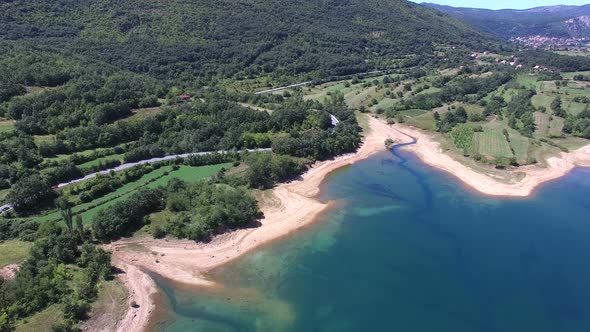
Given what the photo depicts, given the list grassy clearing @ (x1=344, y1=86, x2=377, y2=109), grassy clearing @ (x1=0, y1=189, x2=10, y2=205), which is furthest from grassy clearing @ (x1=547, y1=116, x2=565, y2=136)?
grassy clearing @ (x1=0, y1=189, x2=10, y2=205)

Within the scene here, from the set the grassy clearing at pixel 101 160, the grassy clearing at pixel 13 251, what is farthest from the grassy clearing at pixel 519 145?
the grassy clearing at pixel 13 251

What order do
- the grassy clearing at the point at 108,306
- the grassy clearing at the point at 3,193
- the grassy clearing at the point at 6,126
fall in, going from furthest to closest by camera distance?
the grassy clearing at the point at 6,126 → the grassy clearing at the point at 3,193 → the grassy clearing at the point at 108,306

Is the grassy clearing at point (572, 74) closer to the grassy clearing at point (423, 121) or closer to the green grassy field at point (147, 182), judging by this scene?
the grassy clearing at point (423, 121)

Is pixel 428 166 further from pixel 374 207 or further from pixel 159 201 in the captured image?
pixel 159 201

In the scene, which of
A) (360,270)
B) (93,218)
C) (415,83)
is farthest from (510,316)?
(415,83)

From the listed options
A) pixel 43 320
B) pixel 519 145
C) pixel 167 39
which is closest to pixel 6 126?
pixel 43 320
